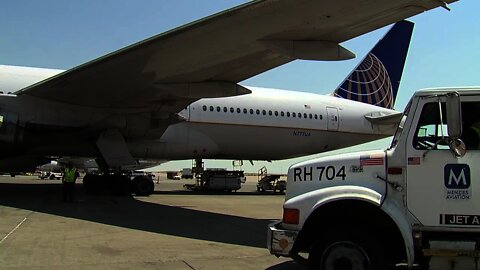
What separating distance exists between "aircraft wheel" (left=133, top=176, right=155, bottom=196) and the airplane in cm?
4

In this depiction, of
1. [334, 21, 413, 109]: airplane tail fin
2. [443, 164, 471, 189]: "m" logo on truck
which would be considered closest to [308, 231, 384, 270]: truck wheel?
[443, 164, 471, 189]: "m" logo on truck

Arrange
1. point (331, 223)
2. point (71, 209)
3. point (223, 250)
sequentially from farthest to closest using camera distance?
point (71, 209), point (223, 250), point (331, 223)

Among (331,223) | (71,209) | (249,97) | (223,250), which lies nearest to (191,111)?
(249,97)

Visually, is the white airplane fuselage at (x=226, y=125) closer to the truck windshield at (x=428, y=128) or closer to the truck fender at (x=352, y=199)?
the truck fender at (x=352, y=199)

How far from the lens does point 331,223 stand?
5082 millimetres

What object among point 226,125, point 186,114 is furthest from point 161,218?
point 226,125

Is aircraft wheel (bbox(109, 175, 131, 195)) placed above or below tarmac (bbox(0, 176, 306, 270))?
above

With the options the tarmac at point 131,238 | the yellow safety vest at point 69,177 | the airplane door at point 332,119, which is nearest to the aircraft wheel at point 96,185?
the yellow safety vest at point 69,177

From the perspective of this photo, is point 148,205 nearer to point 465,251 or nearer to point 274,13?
point 274,13

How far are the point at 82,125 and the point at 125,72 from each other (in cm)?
339

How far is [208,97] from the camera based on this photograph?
44.0ft

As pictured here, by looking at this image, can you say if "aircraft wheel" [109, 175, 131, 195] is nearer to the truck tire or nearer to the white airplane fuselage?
the white airplane fuselage

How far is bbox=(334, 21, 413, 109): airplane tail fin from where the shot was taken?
24359mm

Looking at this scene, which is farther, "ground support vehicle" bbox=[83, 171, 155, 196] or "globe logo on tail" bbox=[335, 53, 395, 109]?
"globe logo on tail" bbox=[335, 53, 395, 109]
